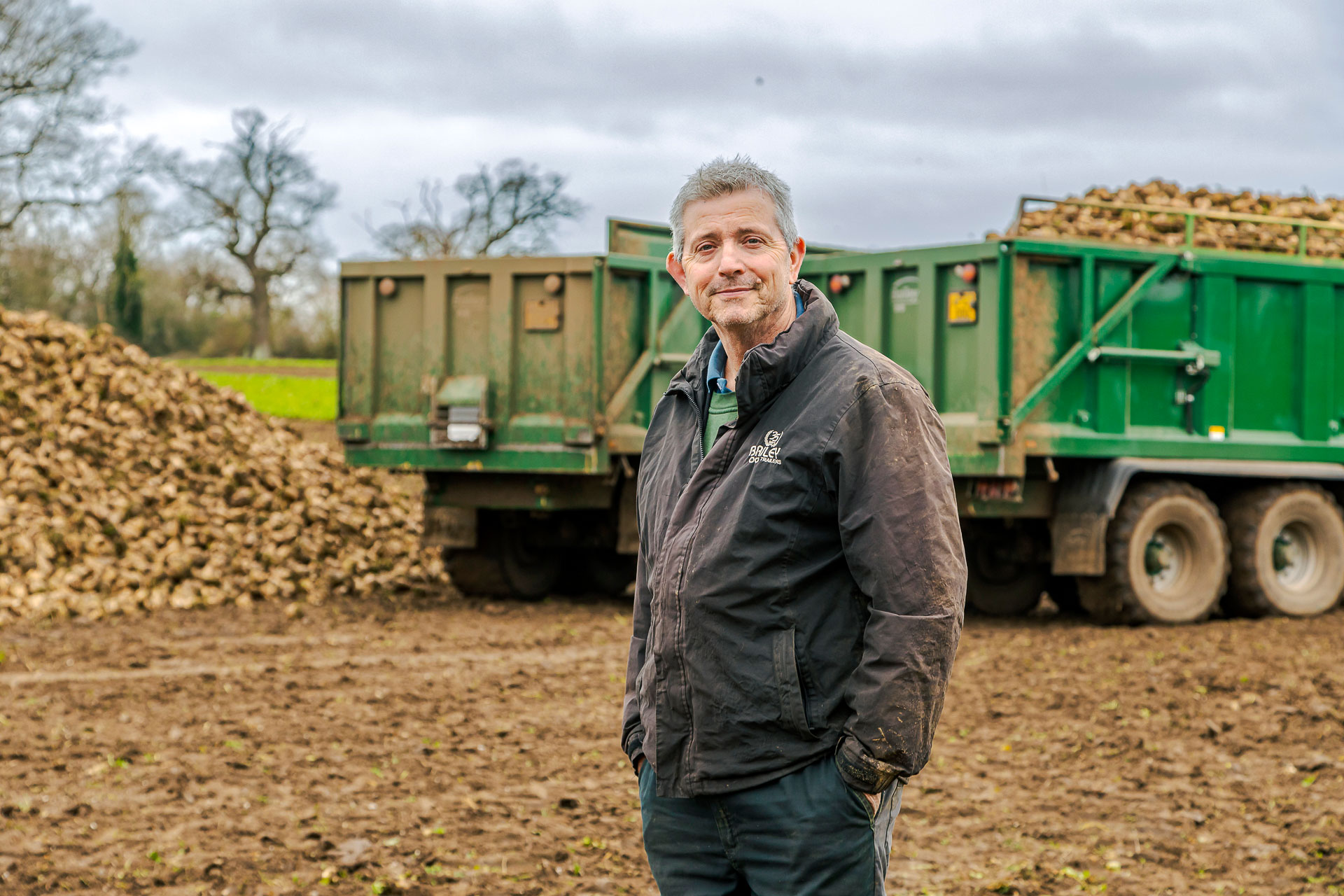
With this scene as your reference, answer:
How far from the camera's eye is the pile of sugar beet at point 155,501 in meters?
10.5

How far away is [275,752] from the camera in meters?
6.02

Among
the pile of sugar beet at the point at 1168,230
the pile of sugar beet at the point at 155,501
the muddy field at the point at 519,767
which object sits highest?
the pile of sugar beet at the point at 1168,230

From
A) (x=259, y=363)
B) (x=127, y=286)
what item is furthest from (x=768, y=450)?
(x=127, y=286)

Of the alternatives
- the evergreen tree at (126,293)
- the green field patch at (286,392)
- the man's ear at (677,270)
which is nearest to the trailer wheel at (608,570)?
the man's ear at (677,270)

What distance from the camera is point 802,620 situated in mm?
2236

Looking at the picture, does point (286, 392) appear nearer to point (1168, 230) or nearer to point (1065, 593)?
point (1065, 593)

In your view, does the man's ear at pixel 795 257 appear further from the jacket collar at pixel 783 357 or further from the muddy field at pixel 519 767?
the muddy field at pixel 519 767

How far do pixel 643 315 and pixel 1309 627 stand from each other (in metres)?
5.46

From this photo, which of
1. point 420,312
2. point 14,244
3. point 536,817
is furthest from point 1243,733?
point 14,244

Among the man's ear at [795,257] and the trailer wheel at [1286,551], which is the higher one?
the man's ear at [795,257]

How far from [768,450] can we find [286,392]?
22.3 metres

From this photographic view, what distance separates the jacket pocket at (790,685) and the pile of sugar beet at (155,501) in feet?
29.2

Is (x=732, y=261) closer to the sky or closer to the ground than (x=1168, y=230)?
closer to the ground

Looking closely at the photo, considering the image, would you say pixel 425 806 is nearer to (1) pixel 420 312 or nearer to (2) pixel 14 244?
(1) pixel 420 312
